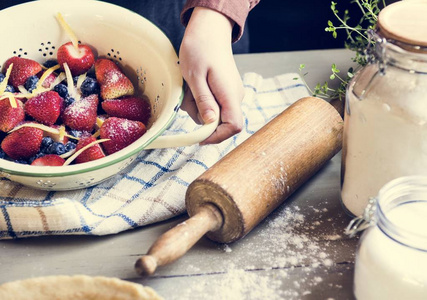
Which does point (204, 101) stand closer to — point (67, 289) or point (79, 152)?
point (79, 152)

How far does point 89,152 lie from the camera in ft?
3.03

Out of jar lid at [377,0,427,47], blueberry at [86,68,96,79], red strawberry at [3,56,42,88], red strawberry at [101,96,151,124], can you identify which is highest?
jar lid at [377,0,427,47]

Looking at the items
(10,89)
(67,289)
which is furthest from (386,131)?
(10,89)

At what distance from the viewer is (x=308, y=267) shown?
2.70 feet

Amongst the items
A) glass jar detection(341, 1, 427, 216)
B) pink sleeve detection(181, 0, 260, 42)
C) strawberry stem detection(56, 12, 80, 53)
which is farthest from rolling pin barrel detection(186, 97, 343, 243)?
strawberry stem detection(56, 12, 80, 53)

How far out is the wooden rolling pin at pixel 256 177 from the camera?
0.80 metres

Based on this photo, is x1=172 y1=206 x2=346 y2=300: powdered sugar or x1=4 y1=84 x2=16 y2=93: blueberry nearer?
x1=172 y1=206 x2=346 y2=300: powdered sugar

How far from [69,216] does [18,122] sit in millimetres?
228

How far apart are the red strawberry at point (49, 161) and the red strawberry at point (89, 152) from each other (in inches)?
1.2

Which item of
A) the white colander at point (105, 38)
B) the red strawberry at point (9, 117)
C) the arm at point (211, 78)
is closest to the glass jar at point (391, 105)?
the arm at point (211, 78)

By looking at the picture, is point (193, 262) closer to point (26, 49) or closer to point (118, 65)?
point (118, 65)

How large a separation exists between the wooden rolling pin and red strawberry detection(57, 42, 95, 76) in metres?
0.38

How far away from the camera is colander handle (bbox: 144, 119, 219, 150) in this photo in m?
0.87

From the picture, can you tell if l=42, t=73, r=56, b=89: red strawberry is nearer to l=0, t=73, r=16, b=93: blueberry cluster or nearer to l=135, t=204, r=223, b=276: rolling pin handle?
l=0, t=73, r=16, b=93: blueberry cluster
